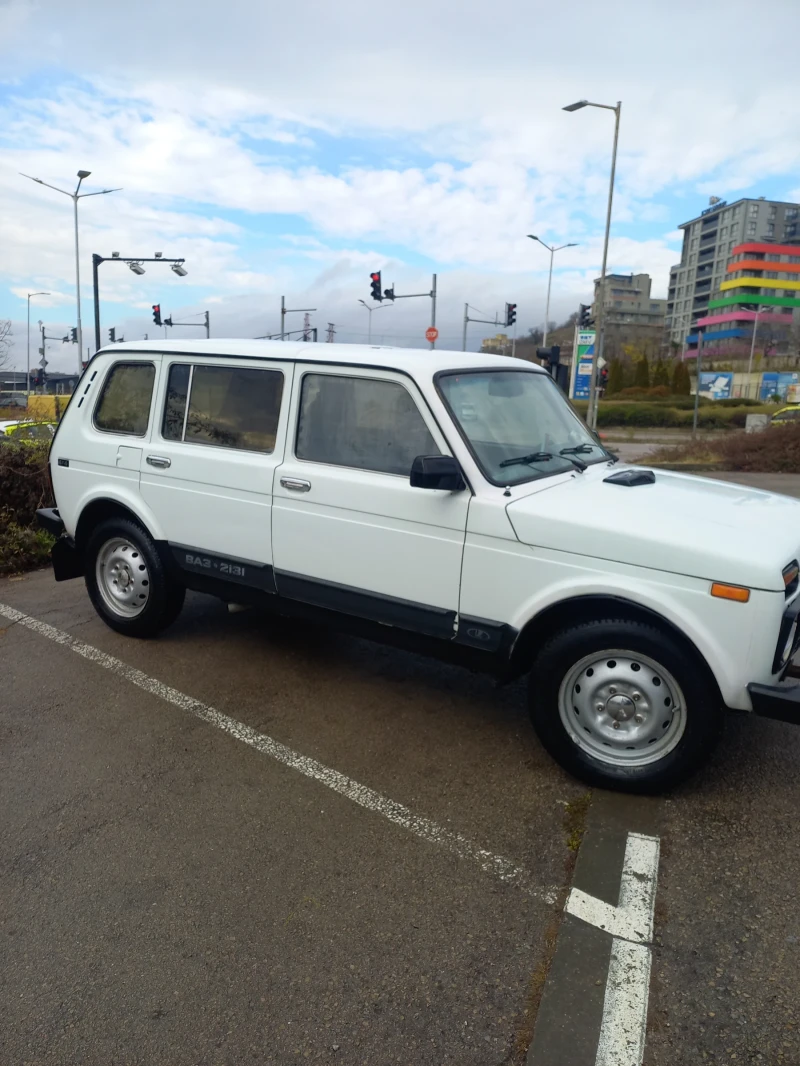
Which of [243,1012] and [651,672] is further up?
[651,672]

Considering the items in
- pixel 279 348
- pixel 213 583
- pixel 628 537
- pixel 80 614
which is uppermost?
pixel 279 348

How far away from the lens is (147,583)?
5352mm

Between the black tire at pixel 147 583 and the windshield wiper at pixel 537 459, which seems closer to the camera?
the windshield wiper at pixel 537 459

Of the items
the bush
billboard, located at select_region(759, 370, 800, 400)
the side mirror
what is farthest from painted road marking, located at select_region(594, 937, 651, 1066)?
billboard, located at select_region(759, 370, 800, 400)

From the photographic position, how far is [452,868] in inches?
123

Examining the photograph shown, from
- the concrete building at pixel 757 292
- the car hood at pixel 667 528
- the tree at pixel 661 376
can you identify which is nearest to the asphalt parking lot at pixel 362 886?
the car hood at pixel 667 528

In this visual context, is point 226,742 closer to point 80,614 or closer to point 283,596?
point 283,596

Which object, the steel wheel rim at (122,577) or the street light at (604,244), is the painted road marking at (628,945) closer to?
the steel wheel rim at (122,577)

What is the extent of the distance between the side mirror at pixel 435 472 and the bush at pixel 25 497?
5.69m

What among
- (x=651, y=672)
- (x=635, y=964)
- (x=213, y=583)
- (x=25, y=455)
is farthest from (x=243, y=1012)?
(x=25, y=455)

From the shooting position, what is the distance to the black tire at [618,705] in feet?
11.0

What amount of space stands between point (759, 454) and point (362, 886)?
1766 cm

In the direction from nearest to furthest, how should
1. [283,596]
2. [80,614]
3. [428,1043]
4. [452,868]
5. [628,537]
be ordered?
[428,1043]
[452,868]
[628,537]
[283,596]
[80,614]

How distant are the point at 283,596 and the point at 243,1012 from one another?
2.43 m
